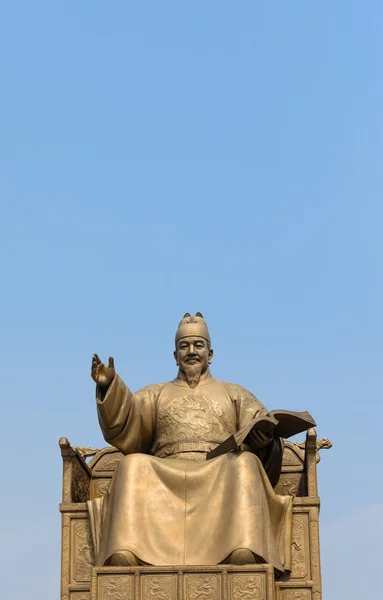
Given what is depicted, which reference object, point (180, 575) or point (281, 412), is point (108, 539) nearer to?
point (180, 575)

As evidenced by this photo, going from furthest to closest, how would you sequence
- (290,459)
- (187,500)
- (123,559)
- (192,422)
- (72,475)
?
(290,459)
(192,422)
(72,475)
(187,500)
(123,559)

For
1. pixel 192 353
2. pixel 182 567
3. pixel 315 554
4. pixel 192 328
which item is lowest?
pixel 182 567

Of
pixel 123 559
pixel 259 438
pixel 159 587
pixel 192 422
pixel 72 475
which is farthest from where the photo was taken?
pixel 192 422

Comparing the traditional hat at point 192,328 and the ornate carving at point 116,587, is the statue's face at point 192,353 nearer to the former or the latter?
the traditional hat at point 192,328

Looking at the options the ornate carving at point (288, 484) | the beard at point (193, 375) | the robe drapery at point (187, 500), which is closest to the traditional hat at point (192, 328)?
the beard at point (193, 375)

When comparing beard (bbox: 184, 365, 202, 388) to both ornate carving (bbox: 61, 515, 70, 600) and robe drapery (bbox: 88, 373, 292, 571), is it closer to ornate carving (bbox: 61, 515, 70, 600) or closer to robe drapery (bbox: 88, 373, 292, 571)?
robe drapery (bbox: 88, 373, 292, 571)

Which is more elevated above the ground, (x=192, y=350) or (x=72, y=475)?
(x=192, y=350)

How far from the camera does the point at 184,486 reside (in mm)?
11562

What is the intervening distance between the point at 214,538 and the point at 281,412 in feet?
4.14

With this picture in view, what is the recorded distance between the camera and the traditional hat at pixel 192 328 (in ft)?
42.7

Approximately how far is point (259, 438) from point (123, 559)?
65.8 inches

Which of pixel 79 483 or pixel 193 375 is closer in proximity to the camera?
pixel 79 483

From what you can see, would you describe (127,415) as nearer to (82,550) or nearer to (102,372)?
(102,372)

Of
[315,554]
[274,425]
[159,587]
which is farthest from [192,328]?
[159,587]
